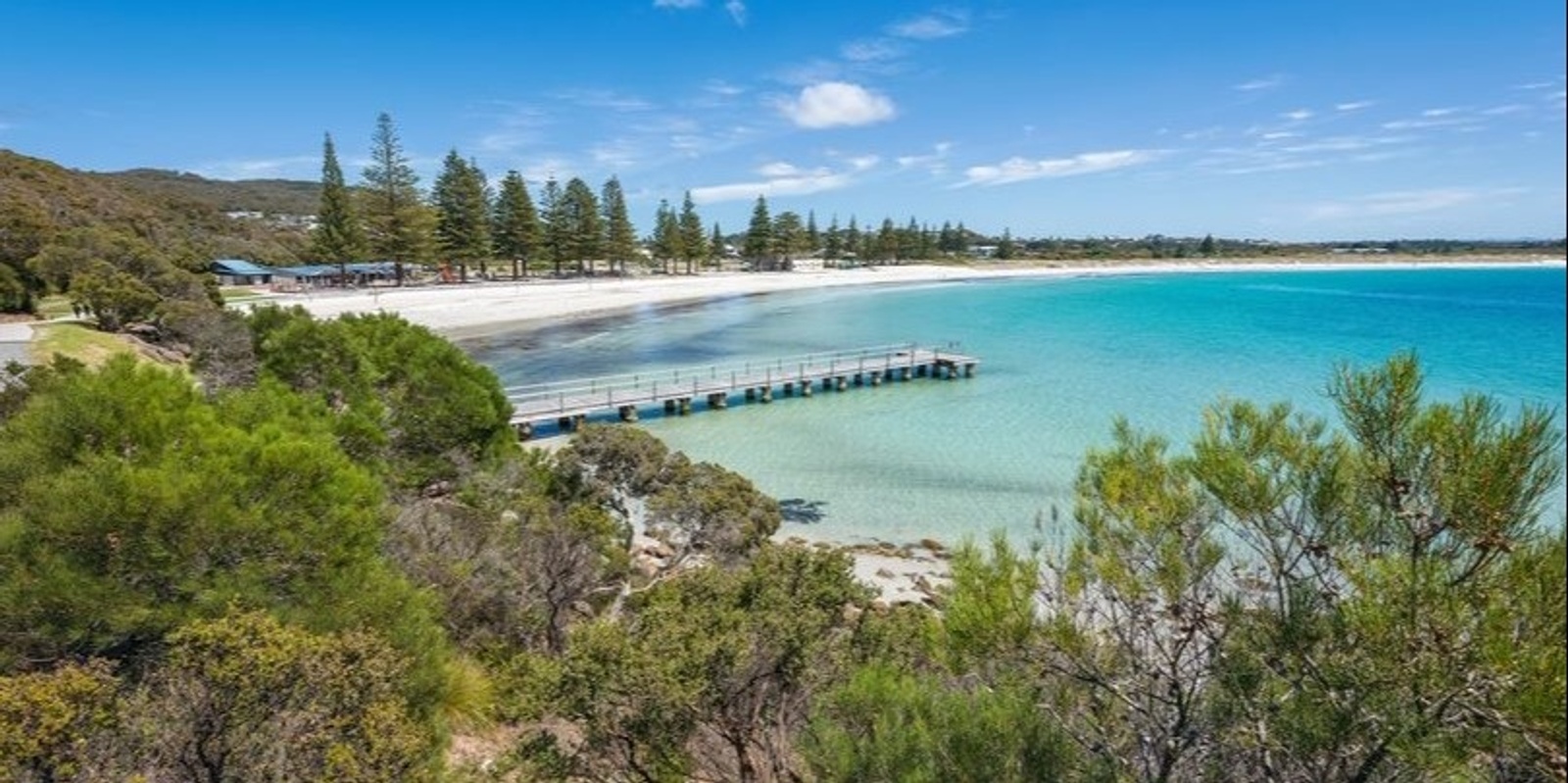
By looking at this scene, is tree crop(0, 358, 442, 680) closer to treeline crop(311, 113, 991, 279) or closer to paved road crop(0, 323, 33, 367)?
paved road crop(0, 323, 33, 367)

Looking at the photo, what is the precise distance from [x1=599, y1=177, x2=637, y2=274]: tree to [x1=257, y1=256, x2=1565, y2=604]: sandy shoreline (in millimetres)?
2427

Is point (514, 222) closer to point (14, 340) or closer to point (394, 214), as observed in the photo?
point (394, 214)

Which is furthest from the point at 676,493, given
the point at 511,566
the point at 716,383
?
the point at 716,383

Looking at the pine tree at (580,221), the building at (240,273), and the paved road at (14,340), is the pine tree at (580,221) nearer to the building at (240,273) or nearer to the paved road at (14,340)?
the building at (240,273)

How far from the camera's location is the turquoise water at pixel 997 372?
17.6m

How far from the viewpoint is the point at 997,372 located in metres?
32.9

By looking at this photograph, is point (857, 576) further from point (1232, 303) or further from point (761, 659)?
point (1232, 303)

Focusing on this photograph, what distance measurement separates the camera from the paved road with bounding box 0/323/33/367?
17.1 meters

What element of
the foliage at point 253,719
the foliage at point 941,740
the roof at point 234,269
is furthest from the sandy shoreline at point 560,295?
the foliage at point 941,740

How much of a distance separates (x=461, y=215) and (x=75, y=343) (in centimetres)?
4142

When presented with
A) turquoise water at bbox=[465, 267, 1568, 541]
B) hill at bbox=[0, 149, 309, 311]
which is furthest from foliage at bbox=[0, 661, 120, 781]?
hill at bbox=[0, 149, 309, 311]

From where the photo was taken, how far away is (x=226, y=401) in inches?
314

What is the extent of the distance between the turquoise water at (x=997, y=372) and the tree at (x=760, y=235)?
16322 millimetres

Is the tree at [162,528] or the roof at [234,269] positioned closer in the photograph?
the tree at [162,528]
